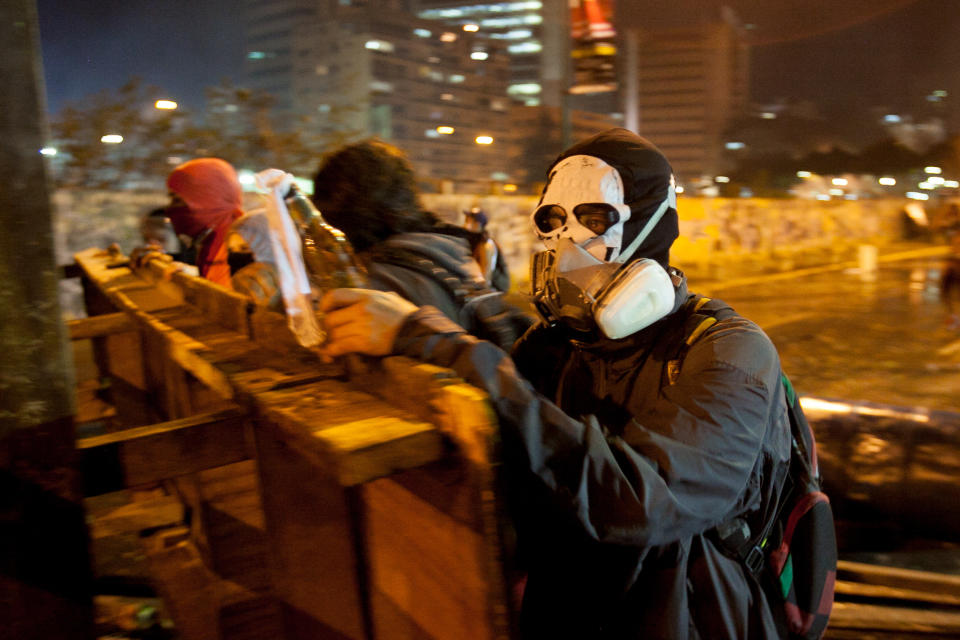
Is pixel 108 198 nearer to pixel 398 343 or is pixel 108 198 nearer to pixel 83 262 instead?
pixel 83 262

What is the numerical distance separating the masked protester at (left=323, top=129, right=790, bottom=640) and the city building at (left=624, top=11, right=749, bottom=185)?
12088cm

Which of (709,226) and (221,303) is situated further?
(709,226)

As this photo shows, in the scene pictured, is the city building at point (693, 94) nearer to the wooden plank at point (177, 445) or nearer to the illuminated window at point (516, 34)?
the illuminated window at point (516, 34)

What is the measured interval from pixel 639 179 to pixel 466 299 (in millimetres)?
846

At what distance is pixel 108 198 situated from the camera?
13141 mm

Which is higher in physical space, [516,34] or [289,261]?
[516,34]

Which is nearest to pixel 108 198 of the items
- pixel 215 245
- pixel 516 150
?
pixel 215 245

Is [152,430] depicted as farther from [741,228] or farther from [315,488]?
[741,228]

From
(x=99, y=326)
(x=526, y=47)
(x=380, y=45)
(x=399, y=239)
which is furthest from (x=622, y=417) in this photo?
(x=526, y=47)

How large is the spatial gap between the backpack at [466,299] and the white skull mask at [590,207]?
63cm

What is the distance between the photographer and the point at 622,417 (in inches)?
68.9

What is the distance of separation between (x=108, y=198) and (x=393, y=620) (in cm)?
1356

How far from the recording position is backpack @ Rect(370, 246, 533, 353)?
8.01 ft

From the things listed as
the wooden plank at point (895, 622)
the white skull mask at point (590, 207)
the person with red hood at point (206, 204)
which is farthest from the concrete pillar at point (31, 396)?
the wooden plank at point (895, 622)
